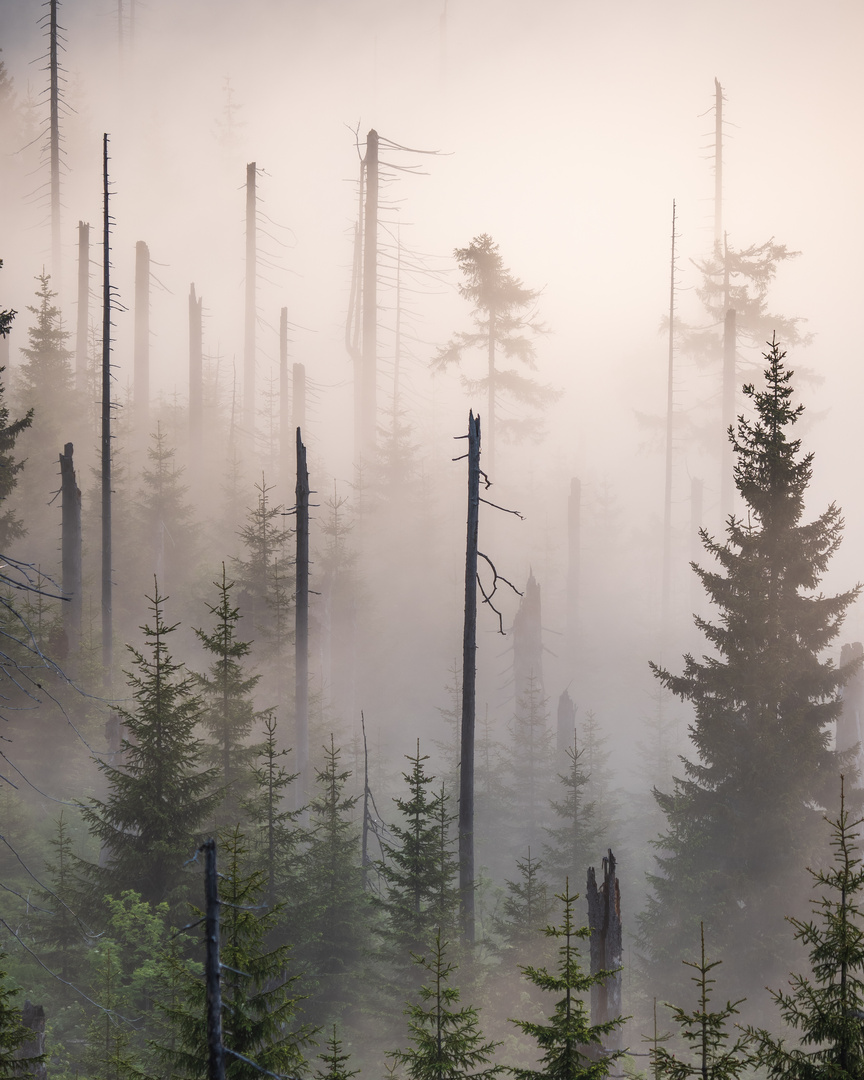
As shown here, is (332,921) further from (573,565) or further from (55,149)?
(55,149)

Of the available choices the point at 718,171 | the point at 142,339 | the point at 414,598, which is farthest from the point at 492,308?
the point at 718,171

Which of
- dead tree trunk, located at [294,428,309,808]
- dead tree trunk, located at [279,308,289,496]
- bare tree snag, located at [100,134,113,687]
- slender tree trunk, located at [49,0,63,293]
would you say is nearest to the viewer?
dead tree trunk, located at [294,428,309,808]

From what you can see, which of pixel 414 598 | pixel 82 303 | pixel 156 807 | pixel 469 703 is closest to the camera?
pixel 156 807

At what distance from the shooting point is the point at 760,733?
555 inches

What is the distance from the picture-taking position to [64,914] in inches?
489

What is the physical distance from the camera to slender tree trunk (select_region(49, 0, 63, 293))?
46.8 m

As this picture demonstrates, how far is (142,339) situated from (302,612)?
29138 mm

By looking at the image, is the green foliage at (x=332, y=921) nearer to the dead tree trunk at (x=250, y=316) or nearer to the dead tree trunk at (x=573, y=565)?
the dead tree trunk at (x=573, y=565)

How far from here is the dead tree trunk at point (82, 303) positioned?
41.2 metres

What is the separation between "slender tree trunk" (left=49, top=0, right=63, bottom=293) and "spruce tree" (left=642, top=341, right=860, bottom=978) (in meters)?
50.1

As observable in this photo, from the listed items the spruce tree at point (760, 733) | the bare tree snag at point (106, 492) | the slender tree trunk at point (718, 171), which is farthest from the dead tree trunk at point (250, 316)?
the spruce tree at point (760, 733)

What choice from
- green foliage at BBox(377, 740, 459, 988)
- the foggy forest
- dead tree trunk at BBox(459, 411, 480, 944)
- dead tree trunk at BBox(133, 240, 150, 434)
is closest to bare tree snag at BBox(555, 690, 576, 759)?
the foggy forest

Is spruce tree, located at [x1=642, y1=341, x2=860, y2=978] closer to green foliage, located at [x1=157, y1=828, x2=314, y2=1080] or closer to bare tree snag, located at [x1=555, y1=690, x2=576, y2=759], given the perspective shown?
green foliage, located at [x1=157, y1=828, x2=314, y2=1080]

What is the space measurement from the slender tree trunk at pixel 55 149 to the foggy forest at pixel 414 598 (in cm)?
38
